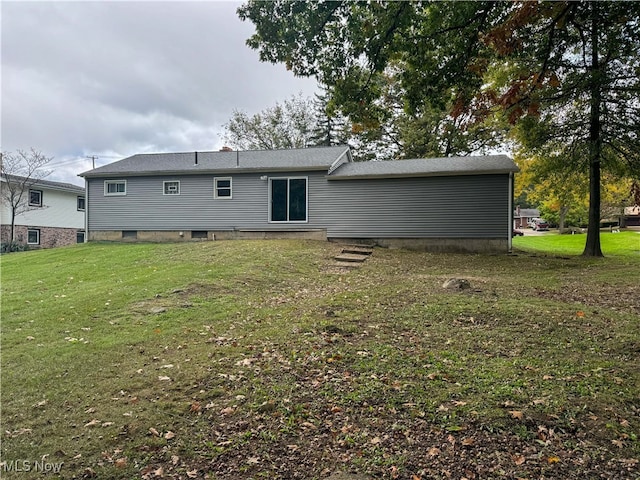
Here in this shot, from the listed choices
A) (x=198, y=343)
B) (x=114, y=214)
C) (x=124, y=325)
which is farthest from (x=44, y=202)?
(x=198, y=343)

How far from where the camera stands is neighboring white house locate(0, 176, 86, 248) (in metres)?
21.2

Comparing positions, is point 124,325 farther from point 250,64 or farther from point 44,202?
point 44,202

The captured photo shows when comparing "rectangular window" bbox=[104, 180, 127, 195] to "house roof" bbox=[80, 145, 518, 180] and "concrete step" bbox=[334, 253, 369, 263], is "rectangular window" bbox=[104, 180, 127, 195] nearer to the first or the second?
"house roof" bbox=[80, 145, 518, 180]

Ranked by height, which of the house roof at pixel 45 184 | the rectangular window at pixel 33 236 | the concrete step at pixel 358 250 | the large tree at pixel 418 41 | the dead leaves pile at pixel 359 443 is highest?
the large tree at pixel 418 41

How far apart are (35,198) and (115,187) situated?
29.9ft

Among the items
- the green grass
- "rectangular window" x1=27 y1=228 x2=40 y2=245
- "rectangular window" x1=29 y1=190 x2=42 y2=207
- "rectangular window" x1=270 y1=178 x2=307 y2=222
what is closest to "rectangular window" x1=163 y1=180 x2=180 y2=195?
"rectangular window" x1=270 y1=178 x2=307 y2=222

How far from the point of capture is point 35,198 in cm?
2258

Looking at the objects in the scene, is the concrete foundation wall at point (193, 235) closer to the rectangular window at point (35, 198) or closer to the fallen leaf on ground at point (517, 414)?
the rectangular window at point (35, 198)

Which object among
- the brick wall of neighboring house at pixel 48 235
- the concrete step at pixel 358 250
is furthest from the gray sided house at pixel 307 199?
the brick wall of neighboring house at pixel 48 235

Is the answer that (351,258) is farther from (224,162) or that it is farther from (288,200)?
(224,162)

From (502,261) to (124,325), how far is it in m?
10.6

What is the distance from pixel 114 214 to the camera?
56.8ft

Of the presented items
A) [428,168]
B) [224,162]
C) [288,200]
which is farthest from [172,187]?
[428,168]

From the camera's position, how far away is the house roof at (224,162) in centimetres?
1576
